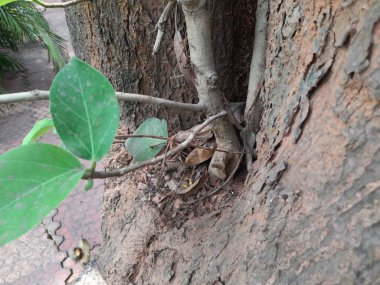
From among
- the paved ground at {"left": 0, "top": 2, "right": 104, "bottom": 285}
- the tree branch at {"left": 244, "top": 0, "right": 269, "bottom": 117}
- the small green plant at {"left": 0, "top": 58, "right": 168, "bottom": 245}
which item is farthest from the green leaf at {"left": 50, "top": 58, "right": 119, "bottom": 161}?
the paved ground at {"left": 0, "top": 2, "right": 104, "bottom": 285}

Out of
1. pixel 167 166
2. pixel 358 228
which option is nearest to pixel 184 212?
pixel 167 166

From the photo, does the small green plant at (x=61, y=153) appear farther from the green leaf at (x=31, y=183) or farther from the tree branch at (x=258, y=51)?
the tree branch at (x=258, y=51)

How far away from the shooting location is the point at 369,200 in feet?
Answer: 0.92

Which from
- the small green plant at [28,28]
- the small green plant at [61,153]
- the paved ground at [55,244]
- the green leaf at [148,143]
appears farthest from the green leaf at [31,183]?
the small green plant at [28,28]

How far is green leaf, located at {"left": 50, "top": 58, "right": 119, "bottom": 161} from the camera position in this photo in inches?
12.7

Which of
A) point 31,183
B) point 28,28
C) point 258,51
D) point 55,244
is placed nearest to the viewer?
point 31,183

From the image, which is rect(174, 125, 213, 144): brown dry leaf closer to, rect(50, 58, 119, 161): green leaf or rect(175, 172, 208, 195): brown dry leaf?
rect(175, 172, 208, 195): brown dry leaf

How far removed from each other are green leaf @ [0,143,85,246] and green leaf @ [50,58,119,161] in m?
0.03

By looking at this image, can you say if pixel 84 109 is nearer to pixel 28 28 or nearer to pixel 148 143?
pixel 148 143

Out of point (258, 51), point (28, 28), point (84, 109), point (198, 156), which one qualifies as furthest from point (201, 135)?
point (28, 28)

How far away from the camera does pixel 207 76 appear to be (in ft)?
1.58

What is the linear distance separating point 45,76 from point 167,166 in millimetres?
2507

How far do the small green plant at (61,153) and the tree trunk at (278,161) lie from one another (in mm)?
184

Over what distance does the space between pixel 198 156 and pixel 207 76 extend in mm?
133
